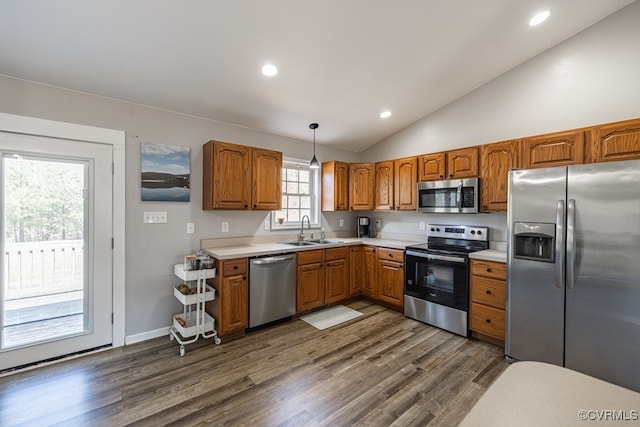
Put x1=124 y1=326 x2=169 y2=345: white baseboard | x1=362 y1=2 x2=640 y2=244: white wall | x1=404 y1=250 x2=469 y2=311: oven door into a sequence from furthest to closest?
x1=404 y1=250 x2=469 y2=311: oven door → x1=124 y1=326 x2=169 y2=345: white baseboard → x1=362 y1=2 x2=640 y2=244: white wall

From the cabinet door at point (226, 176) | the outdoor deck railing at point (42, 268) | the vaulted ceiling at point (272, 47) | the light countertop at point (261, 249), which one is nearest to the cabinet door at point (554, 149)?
the vaulted ceiling at point (272, 47)

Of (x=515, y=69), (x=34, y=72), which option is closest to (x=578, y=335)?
(x=515, y=69)

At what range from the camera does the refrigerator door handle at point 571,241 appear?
7.66 feet

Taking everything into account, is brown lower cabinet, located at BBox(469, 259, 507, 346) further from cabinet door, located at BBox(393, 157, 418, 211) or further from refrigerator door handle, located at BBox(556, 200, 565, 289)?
cabinet door, located at BBox(393, 157, 418, 211)

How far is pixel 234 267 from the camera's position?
122 inches

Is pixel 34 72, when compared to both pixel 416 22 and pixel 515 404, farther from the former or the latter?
pixel 515 404

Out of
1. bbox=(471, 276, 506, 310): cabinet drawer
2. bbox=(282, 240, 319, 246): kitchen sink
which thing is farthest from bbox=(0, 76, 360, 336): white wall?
bbox=(471, 276, 506, 310): cabinet drawer

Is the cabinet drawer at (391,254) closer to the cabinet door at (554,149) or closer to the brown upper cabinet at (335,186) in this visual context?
A: the brown upper cabinet at (335,186)

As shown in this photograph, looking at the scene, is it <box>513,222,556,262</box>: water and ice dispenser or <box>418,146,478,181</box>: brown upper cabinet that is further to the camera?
<box>418,146,478,181</box>: brown upper cabinet

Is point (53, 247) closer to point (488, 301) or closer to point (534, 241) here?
point (488, 301)

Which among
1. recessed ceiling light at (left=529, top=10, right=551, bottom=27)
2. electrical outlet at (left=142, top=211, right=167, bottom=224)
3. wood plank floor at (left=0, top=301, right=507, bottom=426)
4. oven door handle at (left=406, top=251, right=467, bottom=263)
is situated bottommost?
wood plank floor at (left=0, top=301, right=507, bottom=426)

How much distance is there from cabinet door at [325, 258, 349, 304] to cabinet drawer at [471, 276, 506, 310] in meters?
1.70

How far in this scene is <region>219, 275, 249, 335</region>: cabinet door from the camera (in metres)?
3.04

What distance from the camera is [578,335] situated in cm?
235
